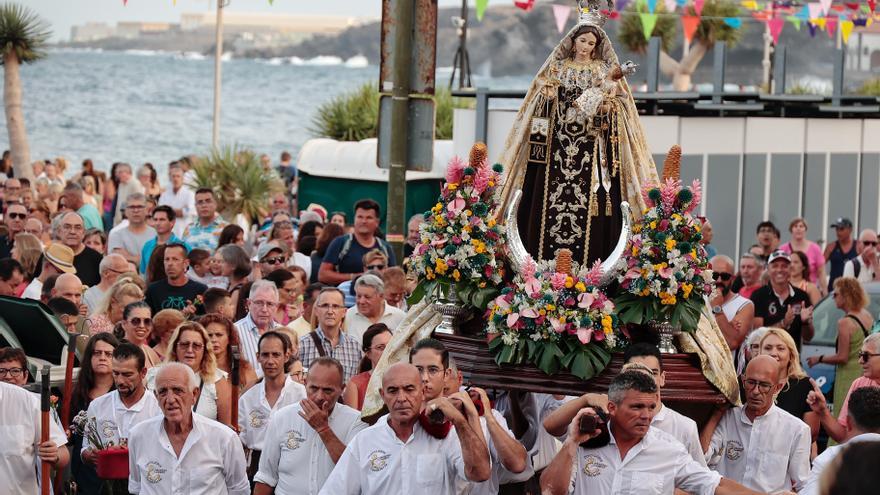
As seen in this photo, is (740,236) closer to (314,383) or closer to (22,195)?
(22,195)

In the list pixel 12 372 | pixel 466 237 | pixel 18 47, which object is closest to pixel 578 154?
pixel 466 237

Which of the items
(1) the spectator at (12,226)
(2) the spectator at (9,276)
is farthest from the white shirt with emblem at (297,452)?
(1) the spectator at (12,226)

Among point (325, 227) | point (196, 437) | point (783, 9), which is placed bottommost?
point (196, 437)

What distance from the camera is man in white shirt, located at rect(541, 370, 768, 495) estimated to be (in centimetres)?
812

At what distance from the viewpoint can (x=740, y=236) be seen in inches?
957

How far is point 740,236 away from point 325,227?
912 centimetres

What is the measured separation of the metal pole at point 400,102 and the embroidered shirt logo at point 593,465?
478 centimetres

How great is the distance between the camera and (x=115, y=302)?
13195 mm

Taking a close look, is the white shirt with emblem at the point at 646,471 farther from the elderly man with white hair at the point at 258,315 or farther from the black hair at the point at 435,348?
the elderly man with white hair at the point at 258,315

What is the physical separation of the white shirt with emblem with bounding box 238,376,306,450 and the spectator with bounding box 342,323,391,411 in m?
0.27

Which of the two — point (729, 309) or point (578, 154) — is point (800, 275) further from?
point (578, 154)

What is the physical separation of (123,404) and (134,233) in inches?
283

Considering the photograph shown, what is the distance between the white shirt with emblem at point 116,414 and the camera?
402 inches

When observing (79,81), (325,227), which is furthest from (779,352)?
(79,81)
